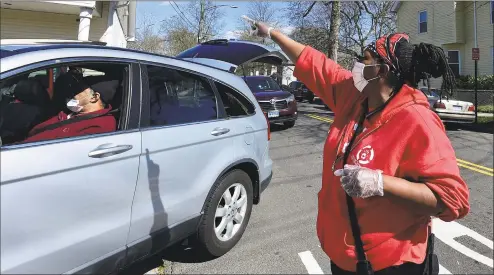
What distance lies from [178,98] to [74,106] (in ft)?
2.56

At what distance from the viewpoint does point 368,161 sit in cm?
153

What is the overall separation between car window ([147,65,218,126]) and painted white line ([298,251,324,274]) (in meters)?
1.47

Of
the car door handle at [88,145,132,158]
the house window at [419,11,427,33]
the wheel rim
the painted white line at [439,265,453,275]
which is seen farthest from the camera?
the house window at [419,11,427,33]

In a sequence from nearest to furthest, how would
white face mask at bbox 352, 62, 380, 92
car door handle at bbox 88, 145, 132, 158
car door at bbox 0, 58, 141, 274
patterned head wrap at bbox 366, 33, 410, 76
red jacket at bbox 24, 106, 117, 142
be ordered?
patterned head wrap at bbox 366, 33, 410, 76 < white face mask at bbox 352, 62, 380, 92 < car door at bbox 0, 58, 141, 274 < car door handle at bbox 88, 145, 132, 158 < red jacket at bbox 24, 106, 117, 142

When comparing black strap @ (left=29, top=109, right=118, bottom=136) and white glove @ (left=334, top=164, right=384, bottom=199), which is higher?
black strap @ (left=29, top=109, right=118, bottom=136)

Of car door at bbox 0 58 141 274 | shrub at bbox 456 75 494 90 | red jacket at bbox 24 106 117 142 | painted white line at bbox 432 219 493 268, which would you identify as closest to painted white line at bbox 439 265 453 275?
painted white line at bbox 432 219 493 268

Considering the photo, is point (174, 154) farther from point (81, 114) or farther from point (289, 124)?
point (289, 124)

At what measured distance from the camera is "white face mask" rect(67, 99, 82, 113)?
2.73 metres

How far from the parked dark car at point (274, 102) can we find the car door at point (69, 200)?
8.32 meters

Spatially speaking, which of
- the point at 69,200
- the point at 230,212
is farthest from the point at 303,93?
the point at 69,200

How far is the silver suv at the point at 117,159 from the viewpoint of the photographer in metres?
1.99

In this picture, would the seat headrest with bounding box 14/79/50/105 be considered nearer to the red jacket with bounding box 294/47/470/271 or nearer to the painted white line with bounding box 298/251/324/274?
the red jacket with bounding box 294/47/470/271

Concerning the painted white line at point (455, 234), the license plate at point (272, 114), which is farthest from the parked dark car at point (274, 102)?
the painted white line at point (455, 234)

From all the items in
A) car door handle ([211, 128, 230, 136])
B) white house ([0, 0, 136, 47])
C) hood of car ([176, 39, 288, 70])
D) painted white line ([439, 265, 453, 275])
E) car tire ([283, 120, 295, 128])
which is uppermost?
white house ([0, 0, 136, 47])
